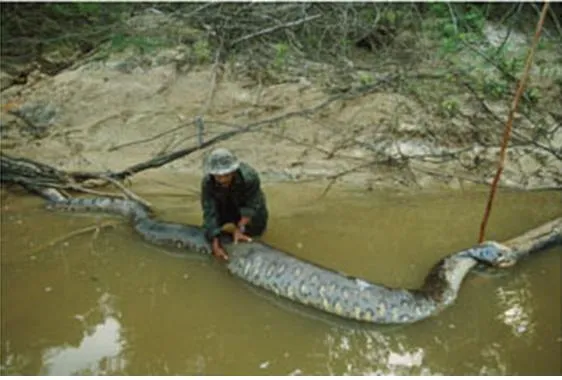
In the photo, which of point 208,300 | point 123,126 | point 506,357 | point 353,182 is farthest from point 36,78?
point 506,357

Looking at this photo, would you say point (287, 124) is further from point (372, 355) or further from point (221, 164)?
point (372, 355)

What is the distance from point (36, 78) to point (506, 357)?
635 cm

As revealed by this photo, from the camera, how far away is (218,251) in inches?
204

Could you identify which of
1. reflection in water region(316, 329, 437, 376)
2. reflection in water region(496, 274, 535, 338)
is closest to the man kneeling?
reflection in water region(316, 329, 437, 376)

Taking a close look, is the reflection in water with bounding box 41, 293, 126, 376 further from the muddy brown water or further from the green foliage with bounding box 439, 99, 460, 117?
the green foliage with bounding box 439, 99, 460, 117

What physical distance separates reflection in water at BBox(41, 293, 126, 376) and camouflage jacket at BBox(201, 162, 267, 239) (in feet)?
3.44

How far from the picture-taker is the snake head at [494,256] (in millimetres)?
4805

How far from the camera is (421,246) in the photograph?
528 centimetres

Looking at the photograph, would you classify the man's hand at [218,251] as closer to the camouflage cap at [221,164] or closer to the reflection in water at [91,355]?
the camouflage cap at [221,164]

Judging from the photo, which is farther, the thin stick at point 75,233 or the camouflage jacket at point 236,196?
the thin stick at point 75,233

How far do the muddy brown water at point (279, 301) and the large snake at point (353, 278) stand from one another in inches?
2.9

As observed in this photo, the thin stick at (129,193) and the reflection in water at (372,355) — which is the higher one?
the reflection in water at (372,355)

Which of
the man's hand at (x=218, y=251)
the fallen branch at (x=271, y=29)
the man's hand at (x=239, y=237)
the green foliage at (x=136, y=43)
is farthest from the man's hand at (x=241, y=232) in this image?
the green foliage at (x=136, y=43)

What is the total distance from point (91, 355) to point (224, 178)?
145cm
